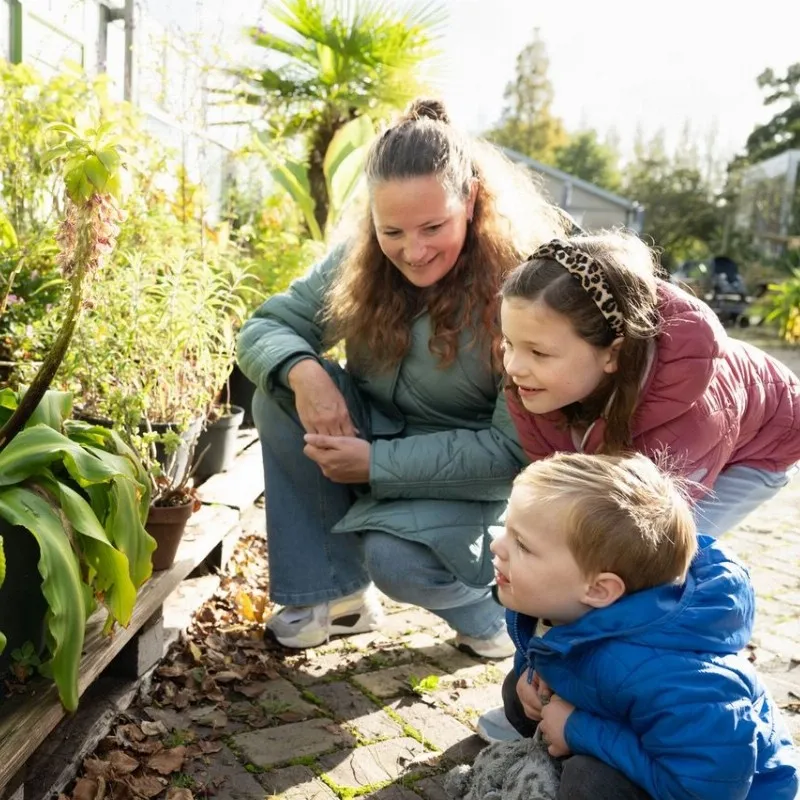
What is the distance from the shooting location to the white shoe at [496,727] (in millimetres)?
2188

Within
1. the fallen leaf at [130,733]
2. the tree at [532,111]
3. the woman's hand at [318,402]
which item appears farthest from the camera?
the tree at [532,111]

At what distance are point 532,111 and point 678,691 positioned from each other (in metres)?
54.2

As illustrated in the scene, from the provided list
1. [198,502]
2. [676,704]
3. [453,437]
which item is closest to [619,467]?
[676,704]

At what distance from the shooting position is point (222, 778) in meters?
2.04

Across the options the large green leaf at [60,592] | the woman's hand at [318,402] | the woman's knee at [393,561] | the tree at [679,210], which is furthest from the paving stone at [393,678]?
the tree at [679,210]

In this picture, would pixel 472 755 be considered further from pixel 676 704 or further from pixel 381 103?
pixel 381 103

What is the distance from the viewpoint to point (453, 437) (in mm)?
2557

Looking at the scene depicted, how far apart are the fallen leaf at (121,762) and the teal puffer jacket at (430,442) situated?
840 mm

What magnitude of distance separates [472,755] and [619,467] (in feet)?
3.00

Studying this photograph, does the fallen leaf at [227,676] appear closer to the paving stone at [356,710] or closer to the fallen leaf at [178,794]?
the paving stone at [356,710]

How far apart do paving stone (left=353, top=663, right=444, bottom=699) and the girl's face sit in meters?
0.99

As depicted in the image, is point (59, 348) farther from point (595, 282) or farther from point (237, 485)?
point (237, 485)

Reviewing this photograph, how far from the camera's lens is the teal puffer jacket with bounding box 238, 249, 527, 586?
2.51 m

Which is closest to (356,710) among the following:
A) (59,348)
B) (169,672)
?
(169,672)
